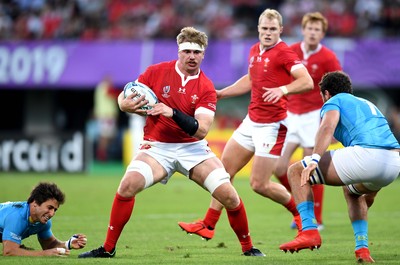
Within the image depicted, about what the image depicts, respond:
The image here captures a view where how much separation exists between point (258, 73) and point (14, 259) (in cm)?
400

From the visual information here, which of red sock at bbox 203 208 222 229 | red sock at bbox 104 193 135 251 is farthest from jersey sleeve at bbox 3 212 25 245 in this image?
red sock at bbox 203 208 222 229

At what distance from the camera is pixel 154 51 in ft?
79.8

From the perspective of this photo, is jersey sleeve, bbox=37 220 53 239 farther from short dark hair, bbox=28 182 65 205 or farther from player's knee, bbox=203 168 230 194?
player's knee, bbox=203 168 230 194

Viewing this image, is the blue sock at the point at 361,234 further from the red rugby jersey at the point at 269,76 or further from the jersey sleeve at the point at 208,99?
the red rugby jersey at the point at 269,76

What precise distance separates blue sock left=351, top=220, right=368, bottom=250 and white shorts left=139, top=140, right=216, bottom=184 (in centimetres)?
167

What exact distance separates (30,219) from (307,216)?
2.76 metres

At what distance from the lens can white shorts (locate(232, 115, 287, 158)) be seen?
10430 millimetres

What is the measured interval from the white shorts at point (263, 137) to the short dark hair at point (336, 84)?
6.91ft

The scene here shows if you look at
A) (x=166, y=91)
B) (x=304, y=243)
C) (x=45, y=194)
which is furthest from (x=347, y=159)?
(x=45, y=194)

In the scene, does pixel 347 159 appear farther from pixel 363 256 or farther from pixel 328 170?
pixel 363 256

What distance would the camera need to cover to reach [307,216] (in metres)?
8.38

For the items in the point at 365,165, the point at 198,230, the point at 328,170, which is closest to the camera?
the point at 365,165

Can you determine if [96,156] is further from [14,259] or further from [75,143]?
[14,259]

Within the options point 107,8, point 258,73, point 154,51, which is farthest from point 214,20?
point 258,73
